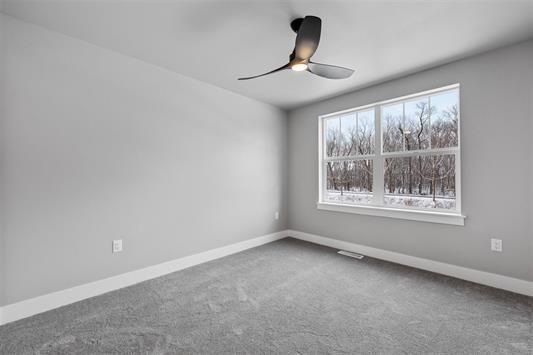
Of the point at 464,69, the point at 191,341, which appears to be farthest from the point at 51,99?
the point at 464,69

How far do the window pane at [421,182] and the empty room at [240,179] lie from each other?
0.02 m

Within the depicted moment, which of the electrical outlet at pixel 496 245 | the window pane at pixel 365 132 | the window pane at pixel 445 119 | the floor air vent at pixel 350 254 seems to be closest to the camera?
the electrical outlet at pixel 496 245

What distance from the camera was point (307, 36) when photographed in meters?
1.73

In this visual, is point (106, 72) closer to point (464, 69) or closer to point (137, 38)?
point (137, 38)

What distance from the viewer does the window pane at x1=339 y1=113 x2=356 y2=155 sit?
3.75 meters

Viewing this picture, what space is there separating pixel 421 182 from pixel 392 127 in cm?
83

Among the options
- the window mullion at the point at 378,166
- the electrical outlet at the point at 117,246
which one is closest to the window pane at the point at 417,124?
the window mullion at the point at 378,166

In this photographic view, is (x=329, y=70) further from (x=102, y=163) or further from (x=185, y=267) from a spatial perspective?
(x=185, y=267)

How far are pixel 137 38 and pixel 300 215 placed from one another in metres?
3.39

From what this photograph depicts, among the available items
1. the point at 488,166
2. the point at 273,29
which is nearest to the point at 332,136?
the point at 488,166

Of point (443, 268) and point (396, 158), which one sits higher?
point (396, 158)

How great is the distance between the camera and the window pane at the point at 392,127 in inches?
127

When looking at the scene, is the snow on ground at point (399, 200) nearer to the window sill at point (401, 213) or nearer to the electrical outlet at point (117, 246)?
the window sill at point (401, 213)

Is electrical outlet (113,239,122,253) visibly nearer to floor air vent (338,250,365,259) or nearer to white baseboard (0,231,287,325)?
white baseboard (0,231,287,325)
